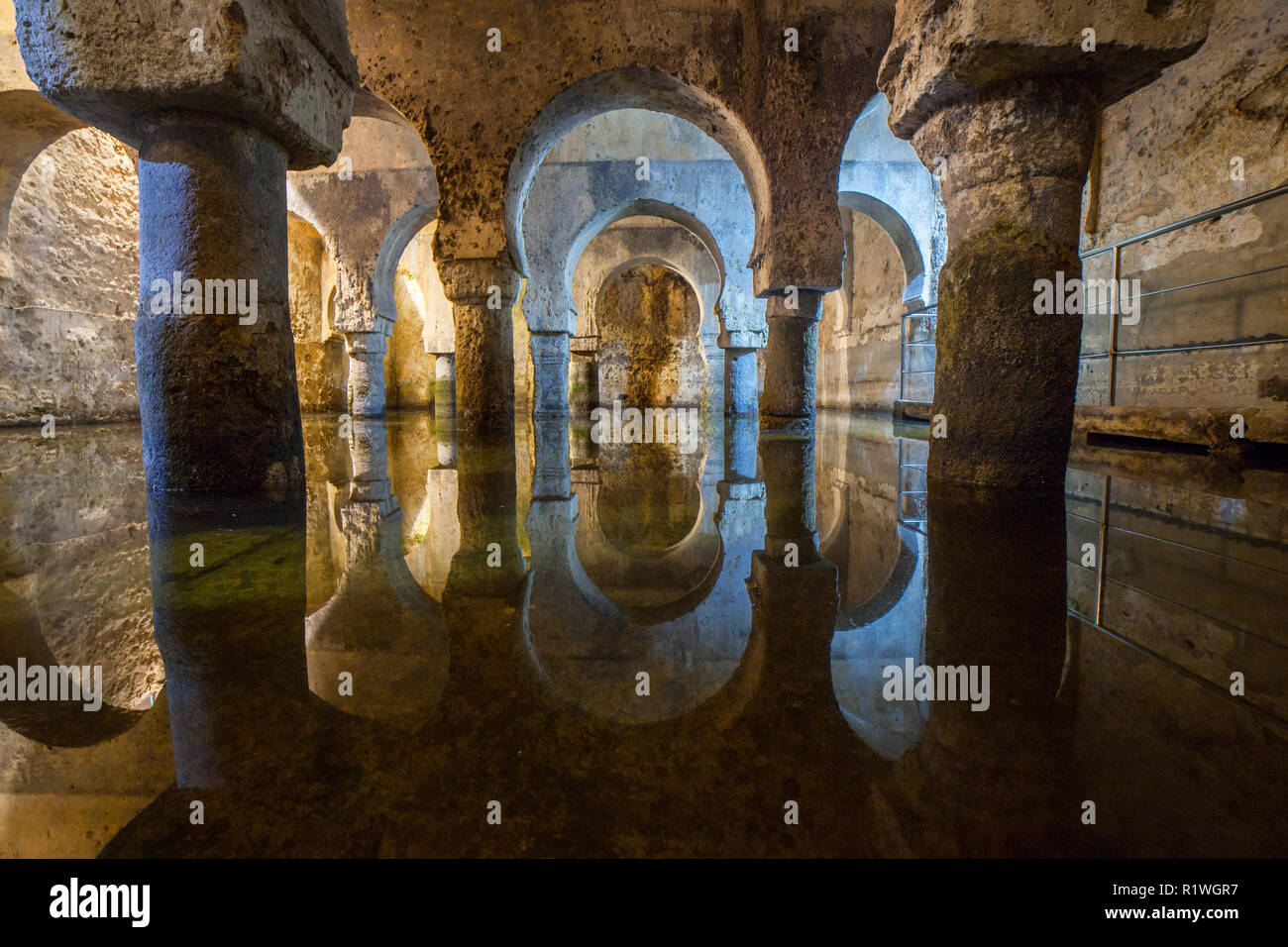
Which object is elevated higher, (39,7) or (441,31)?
(441,31)

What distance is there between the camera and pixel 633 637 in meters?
1.54

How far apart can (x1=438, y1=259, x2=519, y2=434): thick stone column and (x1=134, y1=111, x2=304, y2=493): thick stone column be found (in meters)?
3.41

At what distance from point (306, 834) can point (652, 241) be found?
49.5 feet

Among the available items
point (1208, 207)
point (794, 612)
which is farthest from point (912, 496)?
point (1208, 207)

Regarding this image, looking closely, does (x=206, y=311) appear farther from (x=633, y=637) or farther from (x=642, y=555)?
(x=633, y=637)

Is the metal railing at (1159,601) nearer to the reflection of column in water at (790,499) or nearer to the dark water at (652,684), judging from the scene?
the dark water at (652,684)

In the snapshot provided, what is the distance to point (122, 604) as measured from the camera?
1772 millimetres

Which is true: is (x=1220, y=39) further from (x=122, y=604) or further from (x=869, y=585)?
(x=122, y=604)

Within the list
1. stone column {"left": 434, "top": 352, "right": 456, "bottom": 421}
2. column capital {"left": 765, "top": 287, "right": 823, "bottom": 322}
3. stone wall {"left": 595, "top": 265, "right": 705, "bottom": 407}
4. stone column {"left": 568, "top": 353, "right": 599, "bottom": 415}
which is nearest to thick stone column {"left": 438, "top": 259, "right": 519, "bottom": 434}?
column capital {"left": 765, "top": 287, "right": 823, "bottom": 322}

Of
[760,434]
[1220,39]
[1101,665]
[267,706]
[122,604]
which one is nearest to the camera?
[267,706]

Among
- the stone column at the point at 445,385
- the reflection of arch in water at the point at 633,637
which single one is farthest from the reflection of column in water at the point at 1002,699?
the stone column at the point at 445,385

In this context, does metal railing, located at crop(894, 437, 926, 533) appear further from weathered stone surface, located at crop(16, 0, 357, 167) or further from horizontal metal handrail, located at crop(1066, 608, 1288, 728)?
weathered stone surface, located at crop(16, 0, 357, 167)

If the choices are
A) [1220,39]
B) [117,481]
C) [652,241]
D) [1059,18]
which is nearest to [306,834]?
[1059,18]
